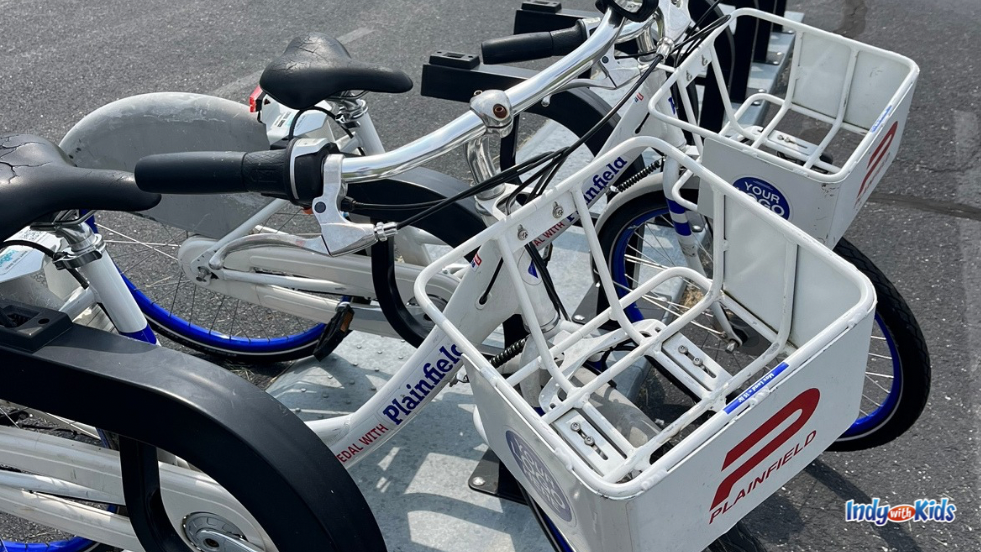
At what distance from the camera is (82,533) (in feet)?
6.63

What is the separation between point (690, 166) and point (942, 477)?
1.61 metres

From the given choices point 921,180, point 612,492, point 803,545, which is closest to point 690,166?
point 612,492

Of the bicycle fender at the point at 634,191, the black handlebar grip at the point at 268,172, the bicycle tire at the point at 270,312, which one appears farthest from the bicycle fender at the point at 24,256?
the bicycle fender at the point at 634,191

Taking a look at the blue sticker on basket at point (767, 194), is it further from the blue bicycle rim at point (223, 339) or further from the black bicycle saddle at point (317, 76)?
the blue bicycle rim at point (223, 339)

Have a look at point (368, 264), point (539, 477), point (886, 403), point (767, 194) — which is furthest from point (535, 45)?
point (886, 403)

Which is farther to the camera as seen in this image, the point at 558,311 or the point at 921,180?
the point at 921,180

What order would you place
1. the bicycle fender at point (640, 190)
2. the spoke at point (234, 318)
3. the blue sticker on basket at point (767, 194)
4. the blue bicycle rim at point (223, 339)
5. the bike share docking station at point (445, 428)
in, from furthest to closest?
the spoke at point (234, 318) < the blue bicycle rim at point (223, 339) < the bicycle fender at point (640, 190) < the bike share docking station at point (445, 428) < the blue sticker on basket at point (767, 194)

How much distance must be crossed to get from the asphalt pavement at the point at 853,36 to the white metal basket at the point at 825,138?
95 centimetres

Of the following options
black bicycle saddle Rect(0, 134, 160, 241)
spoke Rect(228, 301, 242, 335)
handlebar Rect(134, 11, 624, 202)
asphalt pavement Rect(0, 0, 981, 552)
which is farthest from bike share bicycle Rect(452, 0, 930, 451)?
spoke Rect(228, 301, 242, 335)

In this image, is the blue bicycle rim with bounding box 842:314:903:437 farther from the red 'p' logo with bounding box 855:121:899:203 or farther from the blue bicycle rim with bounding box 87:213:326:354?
the blue bicycle rim with bounding box 87:213:326:354

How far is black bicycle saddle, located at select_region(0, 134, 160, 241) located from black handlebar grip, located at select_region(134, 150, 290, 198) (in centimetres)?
28

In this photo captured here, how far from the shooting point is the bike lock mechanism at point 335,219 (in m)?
1.42

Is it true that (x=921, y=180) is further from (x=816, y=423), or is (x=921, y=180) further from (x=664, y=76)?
(x=816, y=423)

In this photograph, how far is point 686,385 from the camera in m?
1.93
